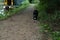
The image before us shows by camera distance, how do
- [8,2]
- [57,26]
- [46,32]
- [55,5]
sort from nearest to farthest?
[46,32]
[57,26]
[55,5]
[8,2]

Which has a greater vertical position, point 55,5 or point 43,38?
point 55,5

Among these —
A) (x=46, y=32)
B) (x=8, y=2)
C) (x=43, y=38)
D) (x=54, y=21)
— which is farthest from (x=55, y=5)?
(x=8, y=2)

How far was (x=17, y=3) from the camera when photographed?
35.9 meters

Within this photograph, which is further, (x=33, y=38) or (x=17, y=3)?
(x=17, y=3)

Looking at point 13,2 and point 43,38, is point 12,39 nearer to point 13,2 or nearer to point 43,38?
point 43,38

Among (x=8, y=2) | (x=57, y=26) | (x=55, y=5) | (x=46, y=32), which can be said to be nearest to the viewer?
(x=46, y=32)

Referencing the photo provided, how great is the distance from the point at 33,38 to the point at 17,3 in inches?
1059

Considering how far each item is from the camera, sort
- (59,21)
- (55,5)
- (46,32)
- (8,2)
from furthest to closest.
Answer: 1. (8,2)
2. (55,5)
3. (59,21)
4. (46,32)

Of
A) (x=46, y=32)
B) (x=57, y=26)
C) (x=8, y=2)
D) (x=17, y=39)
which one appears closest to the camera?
(x=17, y=39)

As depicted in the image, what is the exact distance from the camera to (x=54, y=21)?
1382 cm

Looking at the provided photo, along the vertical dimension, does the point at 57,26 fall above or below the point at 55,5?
below

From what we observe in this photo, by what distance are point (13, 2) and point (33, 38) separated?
26.9 m

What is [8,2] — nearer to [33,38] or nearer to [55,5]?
[55,5]

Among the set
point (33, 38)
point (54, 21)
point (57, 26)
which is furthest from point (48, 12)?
point (33, 38)
